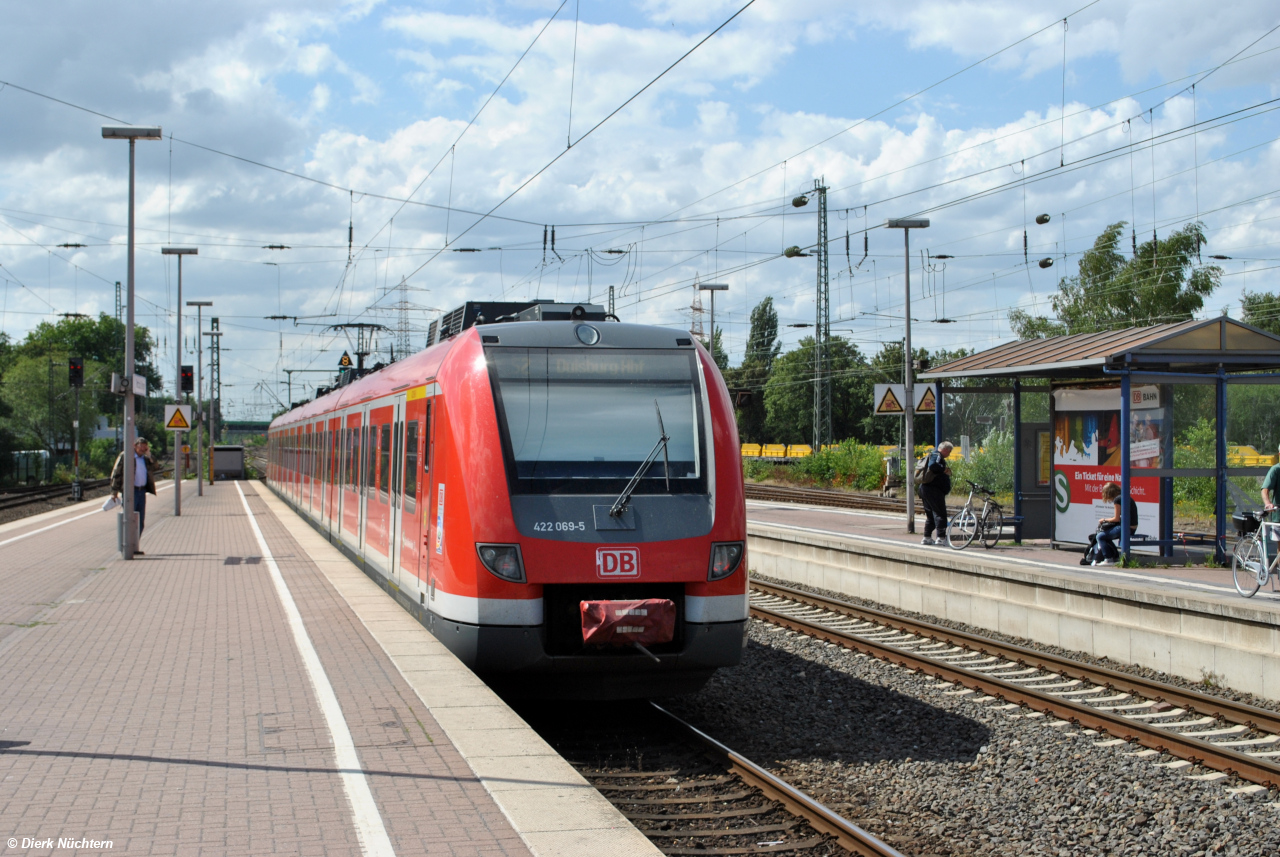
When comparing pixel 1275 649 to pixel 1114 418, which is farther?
pixel 1114 418

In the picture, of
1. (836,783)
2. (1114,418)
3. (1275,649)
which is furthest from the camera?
(1114,418)

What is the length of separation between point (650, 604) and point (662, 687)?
807 mm

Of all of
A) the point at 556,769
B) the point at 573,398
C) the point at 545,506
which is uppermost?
the point at 573,398

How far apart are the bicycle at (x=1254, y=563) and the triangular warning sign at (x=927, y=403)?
310 inches

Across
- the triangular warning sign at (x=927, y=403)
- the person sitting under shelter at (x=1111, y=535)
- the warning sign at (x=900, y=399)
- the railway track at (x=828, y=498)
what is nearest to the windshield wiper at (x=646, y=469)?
the person sitting under shelter at (x=1111, y=535)

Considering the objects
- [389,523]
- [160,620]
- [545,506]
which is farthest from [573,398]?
[160,620]

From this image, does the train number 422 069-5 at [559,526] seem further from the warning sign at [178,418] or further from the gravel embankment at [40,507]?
the gravel embankment at [40,507]

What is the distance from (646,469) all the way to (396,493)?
3793 millimetres

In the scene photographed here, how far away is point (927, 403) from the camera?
1978 cm

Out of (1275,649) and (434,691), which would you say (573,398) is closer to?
(434,691)

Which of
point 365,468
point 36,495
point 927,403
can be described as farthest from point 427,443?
point 36,495

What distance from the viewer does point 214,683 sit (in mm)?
7934

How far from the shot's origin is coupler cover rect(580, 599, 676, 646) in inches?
290

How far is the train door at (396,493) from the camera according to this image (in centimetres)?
1061
